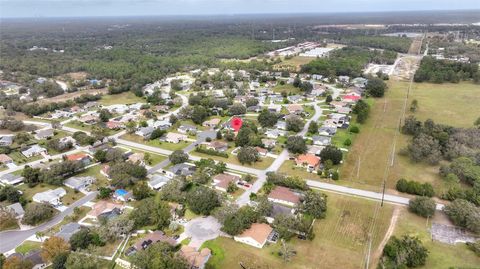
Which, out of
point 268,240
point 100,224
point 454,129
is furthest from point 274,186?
point 454,129

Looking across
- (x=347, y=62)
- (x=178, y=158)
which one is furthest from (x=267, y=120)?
(x=347, y=62)

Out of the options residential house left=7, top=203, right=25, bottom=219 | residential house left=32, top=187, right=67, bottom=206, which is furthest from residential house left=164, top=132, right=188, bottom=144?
residential house left=7, top=203, right=25, bottom=219

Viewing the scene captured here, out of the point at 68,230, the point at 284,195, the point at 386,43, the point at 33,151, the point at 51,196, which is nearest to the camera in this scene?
the point at 68,230

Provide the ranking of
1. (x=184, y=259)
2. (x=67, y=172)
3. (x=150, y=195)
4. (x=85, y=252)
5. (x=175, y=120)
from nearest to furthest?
(x=184, y=259)
(x=85, y=252)
(x=150, y=195)
(x=67, y=172)
(x=175, y=120)

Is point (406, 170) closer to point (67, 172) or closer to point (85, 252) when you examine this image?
point (85, 252)

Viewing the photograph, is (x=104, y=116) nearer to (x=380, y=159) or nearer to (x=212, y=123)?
(x=212, y=123)

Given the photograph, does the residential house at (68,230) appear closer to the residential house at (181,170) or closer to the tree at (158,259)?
the tree at (158,259)
